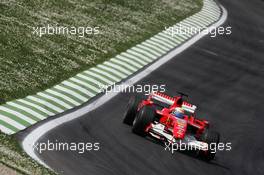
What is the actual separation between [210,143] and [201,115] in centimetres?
527

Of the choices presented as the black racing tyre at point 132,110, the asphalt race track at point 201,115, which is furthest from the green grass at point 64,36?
the black racing tyre at point 132,110

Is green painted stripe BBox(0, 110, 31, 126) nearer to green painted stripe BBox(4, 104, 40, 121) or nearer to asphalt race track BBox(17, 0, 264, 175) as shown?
green painted stripe BBox(4, 104, 40, 121)

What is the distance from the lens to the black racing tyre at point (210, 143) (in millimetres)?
22312

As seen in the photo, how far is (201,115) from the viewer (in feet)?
90.6

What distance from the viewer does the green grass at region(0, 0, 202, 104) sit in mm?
26953

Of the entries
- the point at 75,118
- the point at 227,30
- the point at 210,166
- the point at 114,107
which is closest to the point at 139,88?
the point at 114,107

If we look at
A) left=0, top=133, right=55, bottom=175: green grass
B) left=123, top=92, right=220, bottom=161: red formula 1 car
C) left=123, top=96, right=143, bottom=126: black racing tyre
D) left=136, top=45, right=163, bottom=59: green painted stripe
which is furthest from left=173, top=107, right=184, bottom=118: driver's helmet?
left=136, top=45, right=163, bottom=59: green painted stripe

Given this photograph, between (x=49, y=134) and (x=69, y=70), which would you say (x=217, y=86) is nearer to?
(x=69, y=70)

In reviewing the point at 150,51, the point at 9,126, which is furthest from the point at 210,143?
the point at 150,51

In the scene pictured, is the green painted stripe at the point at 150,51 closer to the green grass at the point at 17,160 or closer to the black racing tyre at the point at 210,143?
the black racing tyre at the point at 210,143

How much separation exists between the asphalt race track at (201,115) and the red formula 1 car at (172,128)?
321 millimetres

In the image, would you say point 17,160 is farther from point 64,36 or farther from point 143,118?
point 64,36

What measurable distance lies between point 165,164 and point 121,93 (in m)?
7.37

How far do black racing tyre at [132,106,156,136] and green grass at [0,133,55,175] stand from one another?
170 inches
